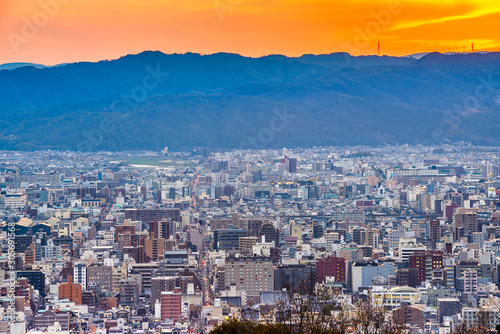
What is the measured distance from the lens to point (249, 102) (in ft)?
198

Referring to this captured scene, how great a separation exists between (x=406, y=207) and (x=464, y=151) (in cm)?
2328

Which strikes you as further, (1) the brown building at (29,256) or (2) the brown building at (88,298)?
(1) the brown building at (29,256)

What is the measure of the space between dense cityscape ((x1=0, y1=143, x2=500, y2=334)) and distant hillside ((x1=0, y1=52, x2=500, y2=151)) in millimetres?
14592

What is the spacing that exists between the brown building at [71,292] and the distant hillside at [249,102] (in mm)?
36973

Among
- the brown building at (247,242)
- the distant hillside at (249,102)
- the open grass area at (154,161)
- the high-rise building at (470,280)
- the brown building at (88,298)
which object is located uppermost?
the distant hillside at (249,102)

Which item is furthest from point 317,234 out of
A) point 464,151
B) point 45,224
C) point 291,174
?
→ point 464,151

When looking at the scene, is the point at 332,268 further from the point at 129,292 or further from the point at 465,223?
the point at 465,223

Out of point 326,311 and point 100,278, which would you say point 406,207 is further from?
point 326,311

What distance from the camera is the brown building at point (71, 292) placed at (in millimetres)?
13422

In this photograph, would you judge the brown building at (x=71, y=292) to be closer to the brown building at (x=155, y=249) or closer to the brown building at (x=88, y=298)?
the brown building at (x=88, y=298)

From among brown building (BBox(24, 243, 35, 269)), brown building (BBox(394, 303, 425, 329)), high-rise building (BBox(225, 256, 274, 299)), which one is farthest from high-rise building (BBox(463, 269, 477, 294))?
brown building (BBox(24, 243, 35, 269))

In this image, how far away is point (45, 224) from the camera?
2177 centimetres

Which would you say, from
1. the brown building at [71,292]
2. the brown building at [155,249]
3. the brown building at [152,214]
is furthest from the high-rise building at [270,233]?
the brown building at [71,292]

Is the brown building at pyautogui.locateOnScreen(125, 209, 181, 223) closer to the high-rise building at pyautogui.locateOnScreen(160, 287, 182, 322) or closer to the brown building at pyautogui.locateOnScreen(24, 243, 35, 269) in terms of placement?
the brown building at pyautogui.locateOnScreen(24, 243, 35, 269)
